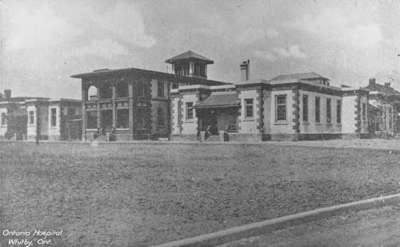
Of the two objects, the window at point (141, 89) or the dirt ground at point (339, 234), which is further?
the window at point (141, 89)

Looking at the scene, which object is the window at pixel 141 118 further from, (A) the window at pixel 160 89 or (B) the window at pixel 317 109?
(B) the window at pixel 317 109

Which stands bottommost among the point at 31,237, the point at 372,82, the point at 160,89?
the point at 31,237

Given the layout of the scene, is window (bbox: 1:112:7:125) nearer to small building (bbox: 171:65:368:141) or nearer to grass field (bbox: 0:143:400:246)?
small building (bbox: 171:65:368:141)

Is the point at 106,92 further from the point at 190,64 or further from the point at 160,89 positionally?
the point at 190,64

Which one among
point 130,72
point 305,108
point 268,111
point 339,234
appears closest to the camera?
point 339,234

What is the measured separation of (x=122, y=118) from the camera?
3784cm

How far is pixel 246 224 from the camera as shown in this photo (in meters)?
5.71

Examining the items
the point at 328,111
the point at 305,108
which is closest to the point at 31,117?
the point at 305,108

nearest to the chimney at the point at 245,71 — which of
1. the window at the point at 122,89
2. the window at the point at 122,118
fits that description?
the window at the point at 122,118

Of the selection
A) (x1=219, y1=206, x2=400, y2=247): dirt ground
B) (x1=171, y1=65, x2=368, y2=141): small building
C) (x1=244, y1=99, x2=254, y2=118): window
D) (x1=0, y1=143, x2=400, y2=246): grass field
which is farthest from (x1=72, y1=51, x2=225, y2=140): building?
(x1=219, y1=206, x2=400, y2=247): dirt ground

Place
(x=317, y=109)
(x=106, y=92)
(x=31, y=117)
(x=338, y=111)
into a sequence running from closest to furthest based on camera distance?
(x=317, y=109) → (x=338, y=111) → (x=106, y=92) → (x=31, y=117)

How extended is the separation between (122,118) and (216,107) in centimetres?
1063

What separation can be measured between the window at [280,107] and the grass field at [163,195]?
54.5ft

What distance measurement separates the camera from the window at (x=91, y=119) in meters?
39.3
